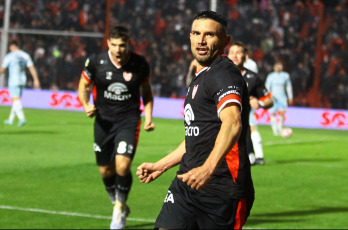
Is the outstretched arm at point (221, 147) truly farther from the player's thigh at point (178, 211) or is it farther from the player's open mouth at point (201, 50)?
the player's thigh at point (178, 211)

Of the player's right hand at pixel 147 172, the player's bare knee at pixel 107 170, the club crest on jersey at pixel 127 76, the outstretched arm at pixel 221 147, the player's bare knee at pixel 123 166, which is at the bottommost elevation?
the player's bare knee at pixel 107 170

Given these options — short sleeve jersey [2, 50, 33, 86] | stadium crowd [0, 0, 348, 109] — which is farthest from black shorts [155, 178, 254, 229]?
stadium crowd [0, 0, 348, 109]

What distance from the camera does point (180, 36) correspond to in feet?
104

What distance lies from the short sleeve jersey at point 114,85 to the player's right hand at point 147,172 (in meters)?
4.51

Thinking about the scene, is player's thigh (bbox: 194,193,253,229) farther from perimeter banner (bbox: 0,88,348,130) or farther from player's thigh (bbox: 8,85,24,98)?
perimeter banner (bbox: 0,88,348,130)

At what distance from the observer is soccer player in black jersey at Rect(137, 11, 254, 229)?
536cm

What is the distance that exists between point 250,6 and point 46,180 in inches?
749

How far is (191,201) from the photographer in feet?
18.3

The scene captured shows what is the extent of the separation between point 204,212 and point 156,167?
532mm

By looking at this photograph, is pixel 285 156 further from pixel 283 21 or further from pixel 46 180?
pixel 283 21

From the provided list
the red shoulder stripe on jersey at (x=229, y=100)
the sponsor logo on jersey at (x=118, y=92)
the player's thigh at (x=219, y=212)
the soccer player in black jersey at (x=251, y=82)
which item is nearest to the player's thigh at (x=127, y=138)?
the sponsor logo on jersey at (x=118, y=92)

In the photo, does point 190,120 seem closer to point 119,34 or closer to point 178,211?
point 178,211

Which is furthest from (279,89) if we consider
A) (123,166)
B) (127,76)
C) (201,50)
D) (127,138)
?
(201,50)

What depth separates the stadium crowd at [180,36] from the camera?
29.5m
